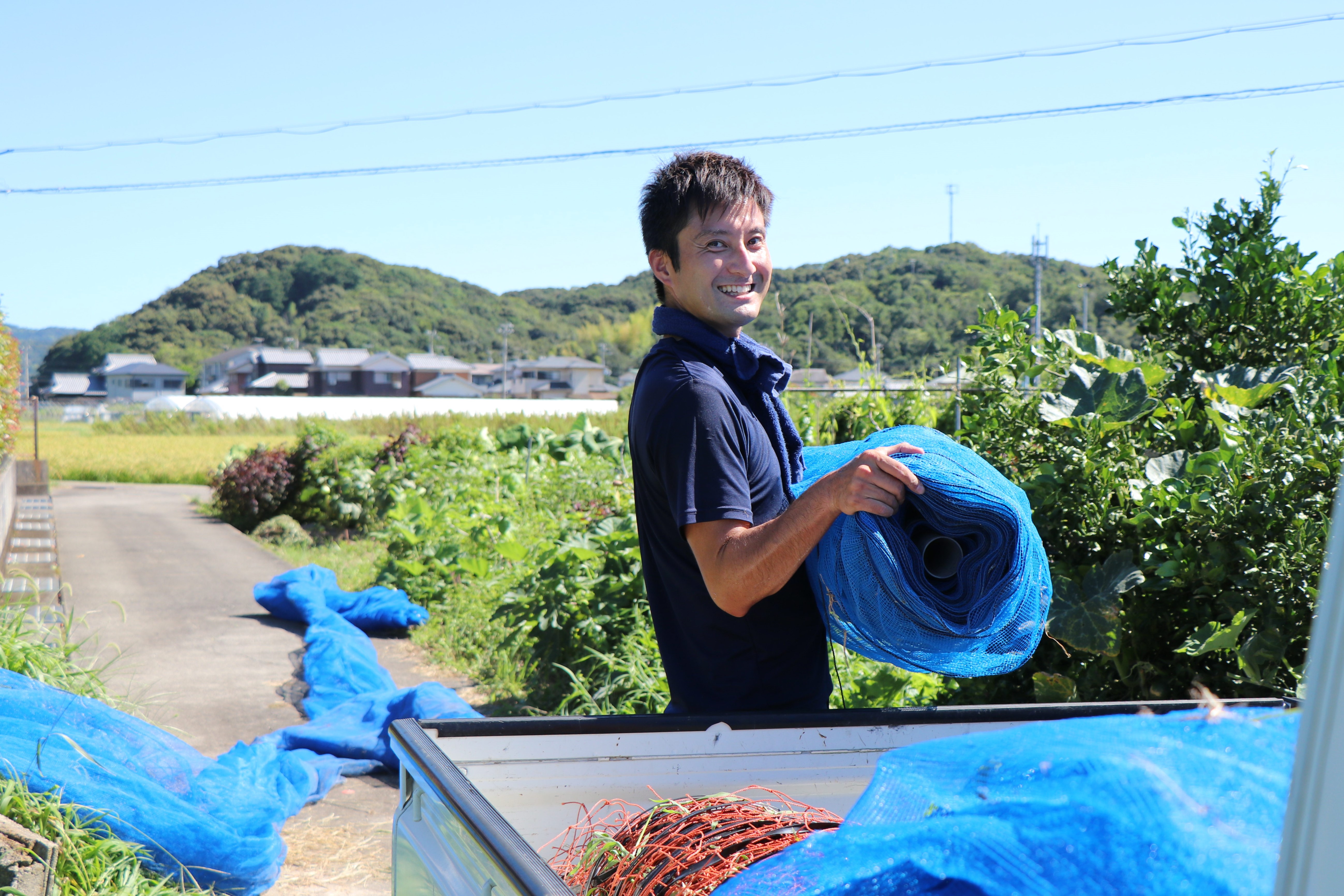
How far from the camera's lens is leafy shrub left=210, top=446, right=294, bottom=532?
16.4 m

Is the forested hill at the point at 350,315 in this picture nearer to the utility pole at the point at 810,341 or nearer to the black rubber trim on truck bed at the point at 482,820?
the utility pole at the point at 810,341

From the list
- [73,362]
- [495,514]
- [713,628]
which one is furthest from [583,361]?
[713,628]

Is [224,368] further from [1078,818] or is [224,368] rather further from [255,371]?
[1078,818]

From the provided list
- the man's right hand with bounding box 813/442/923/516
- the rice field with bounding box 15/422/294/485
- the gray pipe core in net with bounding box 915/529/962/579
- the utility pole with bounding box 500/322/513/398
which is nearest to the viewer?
the man's right hand with bounding box 813/442/923/516

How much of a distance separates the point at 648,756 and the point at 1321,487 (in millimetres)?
2192

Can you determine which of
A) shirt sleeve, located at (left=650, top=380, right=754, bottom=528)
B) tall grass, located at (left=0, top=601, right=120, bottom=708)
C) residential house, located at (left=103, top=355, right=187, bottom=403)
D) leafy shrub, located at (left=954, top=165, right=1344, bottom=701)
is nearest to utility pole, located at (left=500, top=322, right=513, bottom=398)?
residential house, located at (left=103, top=355, right=187, bottom=403)

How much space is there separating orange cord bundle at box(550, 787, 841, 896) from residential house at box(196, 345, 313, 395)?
109 metres

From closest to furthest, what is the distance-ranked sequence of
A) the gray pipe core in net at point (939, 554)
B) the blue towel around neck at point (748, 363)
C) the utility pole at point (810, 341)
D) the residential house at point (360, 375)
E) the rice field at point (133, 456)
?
the gray pipe core in net at point (939, 554), the blue towel around neck at point (748, 363), the utility pole at point (810, 341), the rice field at point (133, 456), the residential house at point (360, 375)

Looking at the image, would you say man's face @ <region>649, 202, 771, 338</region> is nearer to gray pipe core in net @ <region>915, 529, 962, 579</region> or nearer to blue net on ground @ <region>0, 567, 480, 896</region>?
gray pipe core in net @ <region>915, 529, 962, 579</region>

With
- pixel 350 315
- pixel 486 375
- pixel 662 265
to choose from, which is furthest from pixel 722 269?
pixel 350 315

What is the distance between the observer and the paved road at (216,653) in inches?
175

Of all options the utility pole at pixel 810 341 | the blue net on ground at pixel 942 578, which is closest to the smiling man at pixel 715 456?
the blue net on ground at pixel 942 578

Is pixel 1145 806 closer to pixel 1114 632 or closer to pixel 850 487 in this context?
pixel 850 487

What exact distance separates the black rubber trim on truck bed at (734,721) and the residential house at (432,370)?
10730cm
